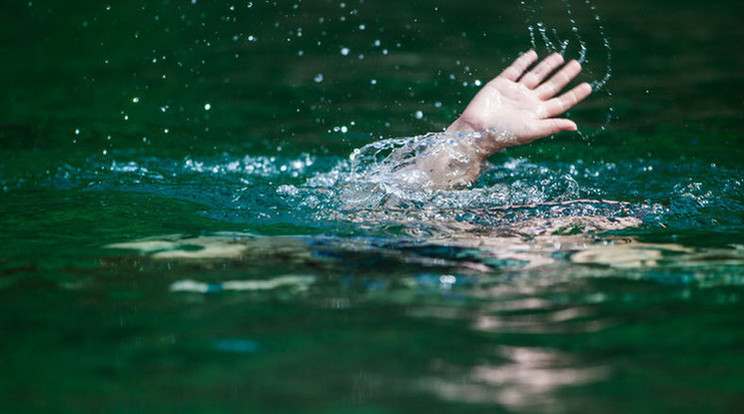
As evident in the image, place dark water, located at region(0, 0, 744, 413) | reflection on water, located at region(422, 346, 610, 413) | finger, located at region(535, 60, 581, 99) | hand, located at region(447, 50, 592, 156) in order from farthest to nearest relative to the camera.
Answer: finger, located at region(535, 60, 581, 99)
hand, located at region(447, 50, 592, 156)
dark water, located at region(0, 0, 744, 413)
reflection on water, located at region(422, 346, 610, 413)

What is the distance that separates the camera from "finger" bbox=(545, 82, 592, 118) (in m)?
4.33

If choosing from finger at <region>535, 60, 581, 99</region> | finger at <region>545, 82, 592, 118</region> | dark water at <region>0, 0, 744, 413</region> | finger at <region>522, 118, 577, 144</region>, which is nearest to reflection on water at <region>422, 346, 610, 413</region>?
dark water at <region>0, 0, 744, 413</region>

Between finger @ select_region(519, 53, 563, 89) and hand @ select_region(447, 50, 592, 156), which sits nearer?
hand @ select_region(447, 50, 592, 156)

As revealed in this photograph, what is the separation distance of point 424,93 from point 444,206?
12.2 feet

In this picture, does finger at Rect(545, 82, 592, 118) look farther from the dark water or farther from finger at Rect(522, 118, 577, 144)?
the dark water

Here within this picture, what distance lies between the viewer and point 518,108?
173 inches

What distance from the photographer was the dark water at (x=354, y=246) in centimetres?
209

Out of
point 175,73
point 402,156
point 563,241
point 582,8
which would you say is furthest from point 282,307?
point 582,8

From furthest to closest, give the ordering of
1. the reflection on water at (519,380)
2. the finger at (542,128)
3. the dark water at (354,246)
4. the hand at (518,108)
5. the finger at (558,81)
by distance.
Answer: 1. the finger at (558,81)
2. the hand at (518,108)
3. the finger at (542,128)
4. the dark water at (354,246)
5. the reflection on water at (519,380)

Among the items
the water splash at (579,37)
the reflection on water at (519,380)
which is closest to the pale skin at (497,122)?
the reflection on water at (519,380)

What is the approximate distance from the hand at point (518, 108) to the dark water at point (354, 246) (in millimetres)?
325

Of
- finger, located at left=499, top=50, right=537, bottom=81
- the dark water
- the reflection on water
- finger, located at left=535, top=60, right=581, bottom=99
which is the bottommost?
the reflection on water

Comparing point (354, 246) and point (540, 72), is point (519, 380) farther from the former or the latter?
point (540, 72)

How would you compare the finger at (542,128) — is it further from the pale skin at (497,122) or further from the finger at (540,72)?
the finger at (540,72)
